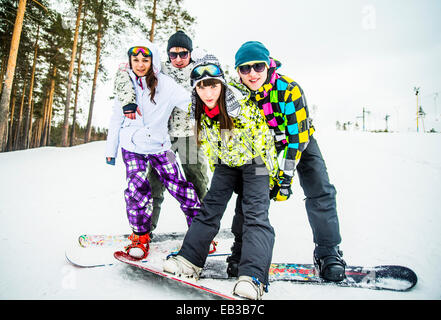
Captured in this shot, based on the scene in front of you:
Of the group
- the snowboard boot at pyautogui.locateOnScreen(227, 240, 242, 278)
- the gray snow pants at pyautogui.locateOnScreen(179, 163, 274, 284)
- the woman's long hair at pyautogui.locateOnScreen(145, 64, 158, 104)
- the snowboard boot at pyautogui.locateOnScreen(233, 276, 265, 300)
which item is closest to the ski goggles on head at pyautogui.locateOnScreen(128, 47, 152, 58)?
the woman's long hair at pyautogui.locateOnScreen(145, 64, 158, 104)

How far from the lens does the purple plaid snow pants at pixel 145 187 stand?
2.11 meters

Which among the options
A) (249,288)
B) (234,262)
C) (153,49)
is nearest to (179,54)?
(153,49)

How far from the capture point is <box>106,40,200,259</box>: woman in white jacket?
6.79ft

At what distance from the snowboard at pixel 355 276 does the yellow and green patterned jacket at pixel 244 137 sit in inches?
32.3

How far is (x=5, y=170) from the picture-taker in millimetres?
5859

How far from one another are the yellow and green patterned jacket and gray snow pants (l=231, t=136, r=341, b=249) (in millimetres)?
429

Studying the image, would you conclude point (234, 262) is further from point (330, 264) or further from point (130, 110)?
point (130, 110)

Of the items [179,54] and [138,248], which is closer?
[138,248]

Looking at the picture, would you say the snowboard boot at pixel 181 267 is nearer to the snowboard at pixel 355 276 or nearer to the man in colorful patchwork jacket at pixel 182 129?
the snowboard at pixel 355 276

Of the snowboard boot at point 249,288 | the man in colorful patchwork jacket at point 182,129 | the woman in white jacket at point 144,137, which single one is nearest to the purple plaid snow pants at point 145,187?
the woman in white jacket at point 144,137

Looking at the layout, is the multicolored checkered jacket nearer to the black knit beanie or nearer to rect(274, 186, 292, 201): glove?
rect(274, 186, 292, 201): glove

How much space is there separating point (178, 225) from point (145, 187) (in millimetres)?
1262

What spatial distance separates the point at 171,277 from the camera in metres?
1.56

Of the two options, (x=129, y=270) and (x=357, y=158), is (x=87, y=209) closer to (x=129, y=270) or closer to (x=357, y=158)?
(x=129, y=270)
